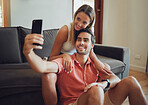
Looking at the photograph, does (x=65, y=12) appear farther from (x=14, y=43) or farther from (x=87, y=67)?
(x=87, y=67)

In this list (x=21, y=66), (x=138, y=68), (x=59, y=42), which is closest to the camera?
(x=59, y=42)

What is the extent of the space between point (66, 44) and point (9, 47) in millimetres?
777

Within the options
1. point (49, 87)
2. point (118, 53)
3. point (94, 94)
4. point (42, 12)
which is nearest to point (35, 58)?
point (49, 87)

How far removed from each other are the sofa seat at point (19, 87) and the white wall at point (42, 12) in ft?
4.45

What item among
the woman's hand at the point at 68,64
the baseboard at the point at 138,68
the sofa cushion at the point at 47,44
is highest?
the sofa cushion at the point at 47,44

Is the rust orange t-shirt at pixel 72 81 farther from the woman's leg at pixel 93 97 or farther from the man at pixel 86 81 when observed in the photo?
the woman's leg at pixel 93 97

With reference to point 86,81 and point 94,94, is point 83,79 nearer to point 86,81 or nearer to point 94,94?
point 86,81

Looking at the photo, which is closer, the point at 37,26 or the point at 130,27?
the point at 37,26

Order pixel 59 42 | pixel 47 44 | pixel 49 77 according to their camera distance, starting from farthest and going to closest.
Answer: pixel 47 44
pixel 59 42
pixel 49 77

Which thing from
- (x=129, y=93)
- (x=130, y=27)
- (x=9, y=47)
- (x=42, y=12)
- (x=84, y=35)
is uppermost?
(x=42, y=12)

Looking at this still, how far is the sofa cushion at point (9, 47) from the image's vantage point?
76.5 inches

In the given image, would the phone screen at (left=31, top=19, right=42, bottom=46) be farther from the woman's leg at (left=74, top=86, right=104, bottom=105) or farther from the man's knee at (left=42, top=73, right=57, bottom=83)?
the woman's leg at (left=74, top=86, right=104, bottom=105)

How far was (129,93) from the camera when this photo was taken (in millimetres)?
1275

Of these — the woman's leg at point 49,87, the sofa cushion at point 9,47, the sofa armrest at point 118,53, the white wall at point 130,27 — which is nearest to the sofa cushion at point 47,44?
the sofa cushion at point 9,47
